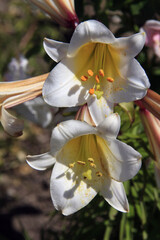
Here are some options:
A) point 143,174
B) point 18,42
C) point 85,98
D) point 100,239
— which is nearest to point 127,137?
point 143,174

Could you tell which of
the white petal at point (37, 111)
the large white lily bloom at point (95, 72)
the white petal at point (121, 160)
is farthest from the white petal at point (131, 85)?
the white petal at point (37, 111)

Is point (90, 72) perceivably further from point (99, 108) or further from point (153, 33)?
point (153, 33)

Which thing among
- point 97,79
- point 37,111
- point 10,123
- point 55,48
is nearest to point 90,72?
point 97,79

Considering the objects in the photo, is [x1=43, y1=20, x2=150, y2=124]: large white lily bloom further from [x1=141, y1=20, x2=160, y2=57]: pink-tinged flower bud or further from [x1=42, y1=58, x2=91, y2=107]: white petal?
[x1=141, y1=20, x2=160, y2=57]: pink-tinged flower bud

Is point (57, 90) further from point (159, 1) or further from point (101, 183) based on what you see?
point (159, 1)

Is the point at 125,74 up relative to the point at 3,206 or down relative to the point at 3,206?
up

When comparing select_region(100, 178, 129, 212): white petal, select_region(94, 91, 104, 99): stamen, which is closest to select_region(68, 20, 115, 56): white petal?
select_region(94, 91, 104, 99): stamen
